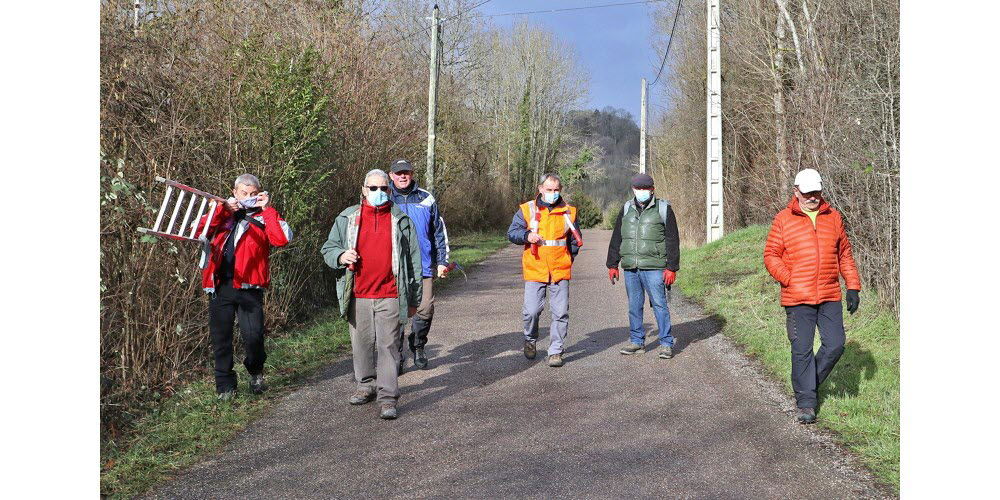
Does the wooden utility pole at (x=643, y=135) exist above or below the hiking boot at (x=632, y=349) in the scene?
above

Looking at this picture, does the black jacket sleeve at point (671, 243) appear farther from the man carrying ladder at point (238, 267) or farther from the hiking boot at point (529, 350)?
the man carrying ladder at point (238, 267)

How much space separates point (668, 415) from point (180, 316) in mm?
4272

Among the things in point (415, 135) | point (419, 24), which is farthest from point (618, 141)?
point (415, 135)

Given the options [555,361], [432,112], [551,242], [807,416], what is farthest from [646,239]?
[432,112]

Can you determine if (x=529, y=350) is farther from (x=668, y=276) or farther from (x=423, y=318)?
(x=668, y=276)

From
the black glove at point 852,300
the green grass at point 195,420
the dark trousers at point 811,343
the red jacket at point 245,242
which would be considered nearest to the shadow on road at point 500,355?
the green grass at point 195,420

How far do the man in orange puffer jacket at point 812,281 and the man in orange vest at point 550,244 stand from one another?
2.64 m

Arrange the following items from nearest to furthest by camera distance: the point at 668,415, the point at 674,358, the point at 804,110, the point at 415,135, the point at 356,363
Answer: the point at 668,415, the point at 356,363, the point at 674,358, the point at 804,110, the point at 415,135

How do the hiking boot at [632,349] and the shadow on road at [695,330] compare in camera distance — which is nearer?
the hiking boot at [632,349]

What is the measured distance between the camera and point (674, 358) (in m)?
9.15

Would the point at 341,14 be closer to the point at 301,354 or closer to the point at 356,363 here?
the point at 301,354

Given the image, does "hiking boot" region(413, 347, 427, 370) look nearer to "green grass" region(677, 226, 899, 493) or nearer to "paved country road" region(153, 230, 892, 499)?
"paved country road" region(153, 230, 892, 499)

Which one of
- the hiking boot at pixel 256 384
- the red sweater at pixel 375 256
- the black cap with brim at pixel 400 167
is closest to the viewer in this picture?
the red sweater at pixel 375 256

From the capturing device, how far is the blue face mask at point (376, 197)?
271 inches
